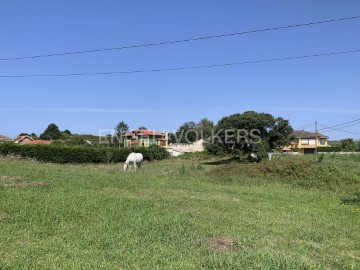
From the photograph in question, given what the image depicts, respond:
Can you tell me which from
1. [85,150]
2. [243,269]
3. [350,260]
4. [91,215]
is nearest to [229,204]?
[91,215]

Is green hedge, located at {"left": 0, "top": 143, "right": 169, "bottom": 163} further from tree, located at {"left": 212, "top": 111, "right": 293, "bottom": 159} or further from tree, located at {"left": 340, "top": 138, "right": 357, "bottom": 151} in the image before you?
tree, located at {"left": 340, "top": 138, "right": 357, "bottom": 151}

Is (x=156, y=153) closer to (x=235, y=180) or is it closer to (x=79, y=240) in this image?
(x=235, y=180)

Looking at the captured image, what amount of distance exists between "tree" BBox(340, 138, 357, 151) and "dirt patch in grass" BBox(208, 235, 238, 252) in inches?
3430

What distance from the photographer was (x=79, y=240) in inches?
265

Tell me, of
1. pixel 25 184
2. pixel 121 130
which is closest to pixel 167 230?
pixel 25 184

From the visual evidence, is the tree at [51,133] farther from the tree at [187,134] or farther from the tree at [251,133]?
the tree at [251,133]

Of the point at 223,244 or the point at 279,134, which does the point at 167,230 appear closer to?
the point at 223,244

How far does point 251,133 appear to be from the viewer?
5497 cm

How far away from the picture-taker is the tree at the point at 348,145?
8688 centimetres

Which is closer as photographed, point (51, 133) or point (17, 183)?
point (17, 183)

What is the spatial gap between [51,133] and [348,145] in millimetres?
72677

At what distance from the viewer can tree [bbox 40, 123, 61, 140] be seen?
327 feet

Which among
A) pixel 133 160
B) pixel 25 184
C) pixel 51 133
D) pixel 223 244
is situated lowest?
pixel 223 244

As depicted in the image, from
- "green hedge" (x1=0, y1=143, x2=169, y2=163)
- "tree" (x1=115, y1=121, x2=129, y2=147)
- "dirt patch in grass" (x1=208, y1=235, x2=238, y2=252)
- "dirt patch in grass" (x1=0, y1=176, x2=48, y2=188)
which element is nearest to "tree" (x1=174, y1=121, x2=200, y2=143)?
"tree" (x1=115, y1=121, x2=129, y2=147)
